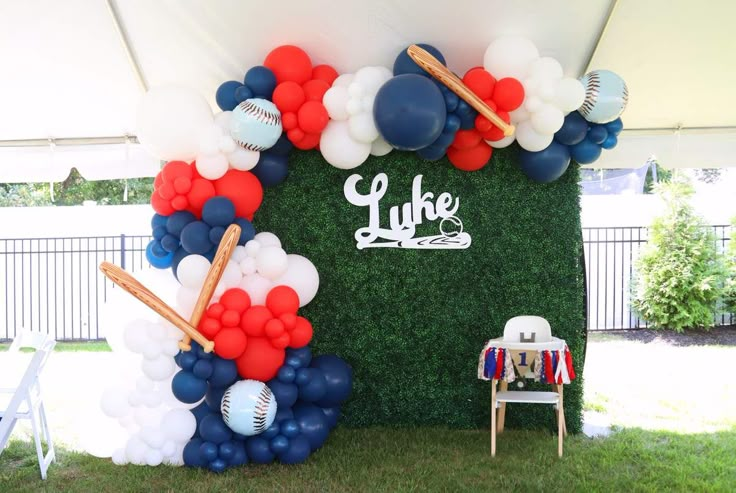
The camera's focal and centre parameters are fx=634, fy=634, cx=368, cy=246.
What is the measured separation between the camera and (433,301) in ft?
14.1

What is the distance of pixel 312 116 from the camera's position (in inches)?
148

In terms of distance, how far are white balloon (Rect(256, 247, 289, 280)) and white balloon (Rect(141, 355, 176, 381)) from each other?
73 cm

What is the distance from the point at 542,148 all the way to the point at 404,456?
6.78ft

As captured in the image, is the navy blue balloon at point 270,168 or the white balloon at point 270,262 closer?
the white balloon at point 270,262

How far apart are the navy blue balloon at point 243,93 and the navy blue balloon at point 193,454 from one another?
2.02 metres

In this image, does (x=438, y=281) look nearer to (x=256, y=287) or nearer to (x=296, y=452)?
(x=256, y=287)

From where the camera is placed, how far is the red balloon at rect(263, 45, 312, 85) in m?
3.83

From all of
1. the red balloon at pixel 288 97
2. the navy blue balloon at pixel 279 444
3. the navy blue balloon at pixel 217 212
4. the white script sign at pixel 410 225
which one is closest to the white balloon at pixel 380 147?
the white script sign at pixel 410 225

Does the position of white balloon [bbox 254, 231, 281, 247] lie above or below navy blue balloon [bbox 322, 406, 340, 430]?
above

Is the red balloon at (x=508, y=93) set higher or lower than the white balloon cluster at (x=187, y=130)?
higher

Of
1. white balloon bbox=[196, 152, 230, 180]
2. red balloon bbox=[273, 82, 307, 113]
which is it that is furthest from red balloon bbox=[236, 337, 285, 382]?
red balloon bbox=[273, 82, 307, 113]

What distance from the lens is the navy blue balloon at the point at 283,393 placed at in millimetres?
3623

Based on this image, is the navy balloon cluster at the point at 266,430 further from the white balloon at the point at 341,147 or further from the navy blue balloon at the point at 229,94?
the navy blue balloon at the point at 229,94

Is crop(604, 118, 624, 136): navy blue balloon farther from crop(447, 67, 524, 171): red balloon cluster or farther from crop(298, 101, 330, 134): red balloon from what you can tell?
crop(298, 101, 330, 134): red balloon
